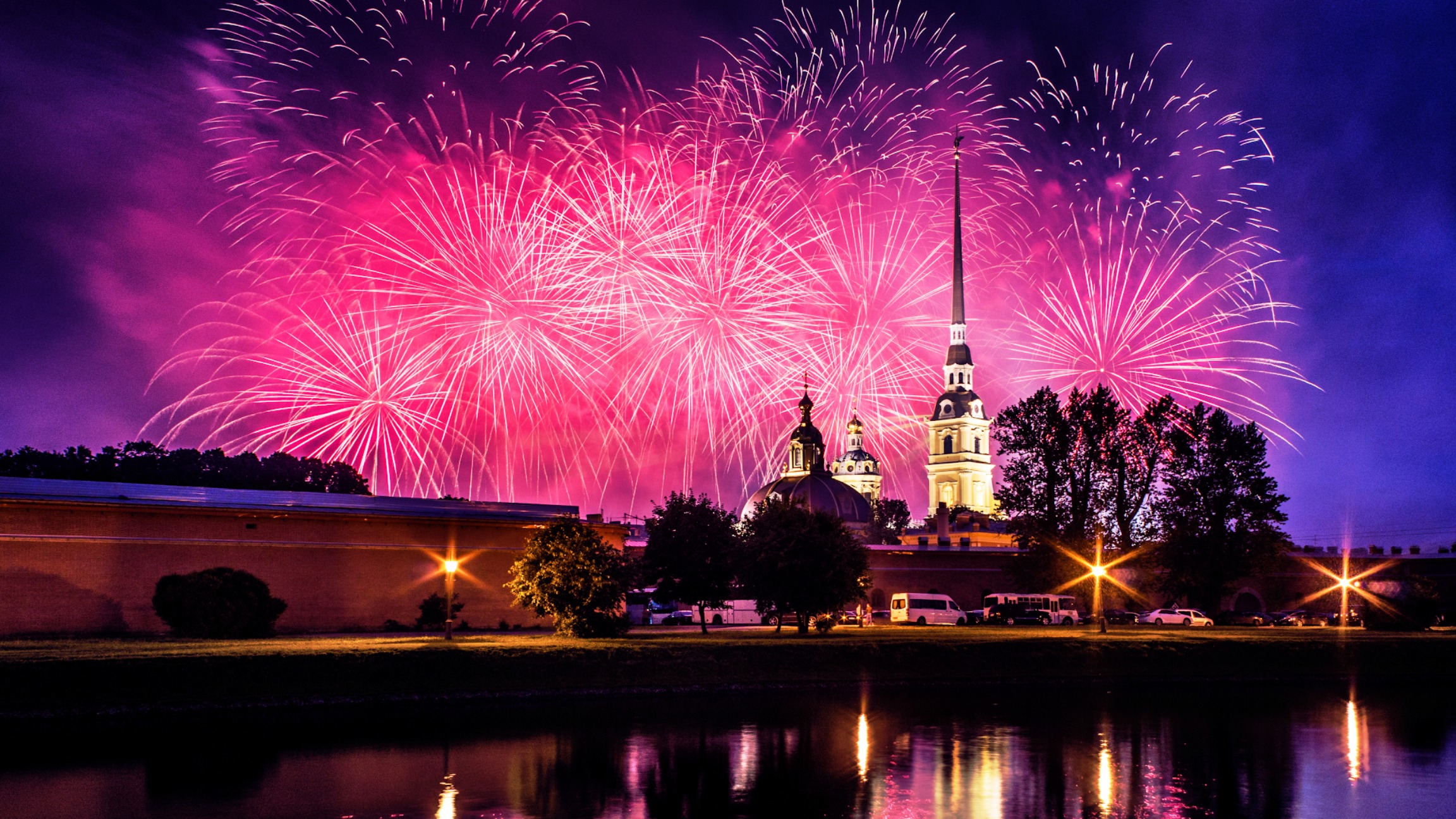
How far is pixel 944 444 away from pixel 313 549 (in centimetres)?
13535

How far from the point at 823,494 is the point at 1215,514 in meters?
52.5

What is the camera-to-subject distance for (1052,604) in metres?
65.8

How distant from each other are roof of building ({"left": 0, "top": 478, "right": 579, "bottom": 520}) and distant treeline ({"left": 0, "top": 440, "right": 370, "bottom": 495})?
21.2 metres

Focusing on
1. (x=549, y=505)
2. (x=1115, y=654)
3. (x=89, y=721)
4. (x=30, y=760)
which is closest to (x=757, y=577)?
(x=1115, y=654)

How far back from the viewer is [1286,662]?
41844 mm

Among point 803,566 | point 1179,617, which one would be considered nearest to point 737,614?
point 803,566

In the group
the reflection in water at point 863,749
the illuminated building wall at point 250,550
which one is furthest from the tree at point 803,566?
the reflection in water at point 863,749

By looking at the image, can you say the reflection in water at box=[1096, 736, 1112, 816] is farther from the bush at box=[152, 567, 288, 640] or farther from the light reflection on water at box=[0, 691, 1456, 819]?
the bush at box=[152, 567, 288, 640]

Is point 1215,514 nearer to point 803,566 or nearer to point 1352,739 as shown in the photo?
point 803,566

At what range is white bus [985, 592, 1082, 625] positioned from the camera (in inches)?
2554

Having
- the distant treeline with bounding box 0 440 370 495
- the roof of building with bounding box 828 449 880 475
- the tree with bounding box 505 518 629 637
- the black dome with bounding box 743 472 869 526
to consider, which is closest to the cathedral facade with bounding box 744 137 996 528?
the roof of building with bounding box 828 449 880 475

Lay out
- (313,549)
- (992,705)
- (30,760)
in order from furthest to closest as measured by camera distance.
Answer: (313,549) → (992,705) → (30,760)

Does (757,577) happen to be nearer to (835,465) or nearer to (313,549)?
(313,549)

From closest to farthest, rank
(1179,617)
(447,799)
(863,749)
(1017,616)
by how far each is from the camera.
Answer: (447,799), (863,749), (1179,617), (1017,616)
